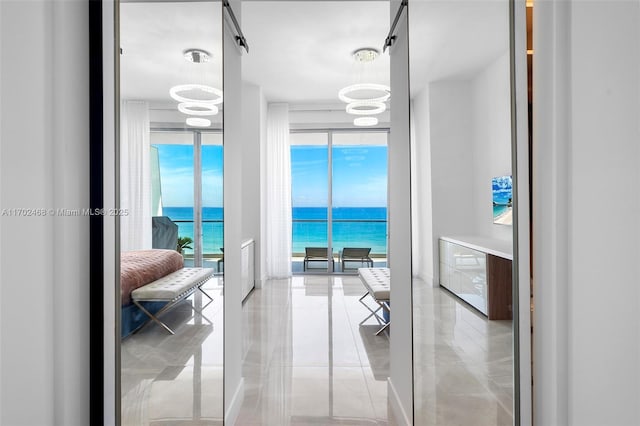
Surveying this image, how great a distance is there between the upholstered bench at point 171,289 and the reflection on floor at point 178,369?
0.10ft

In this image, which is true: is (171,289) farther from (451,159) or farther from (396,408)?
(396,408)

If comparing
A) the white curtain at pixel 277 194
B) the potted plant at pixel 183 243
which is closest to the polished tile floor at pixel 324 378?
the potted plant at pixel 183 243

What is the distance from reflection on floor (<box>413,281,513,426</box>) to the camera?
3.94ft

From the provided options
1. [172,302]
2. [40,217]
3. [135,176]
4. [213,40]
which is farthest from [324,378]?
[213,40]

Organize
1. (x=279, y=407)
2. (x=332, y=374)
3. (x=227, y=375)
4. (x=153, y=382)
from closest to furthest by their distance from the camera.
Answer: (x=153, y=382)
(x=227, y=375)
(x=279, y=407)
(x=332, y=374)

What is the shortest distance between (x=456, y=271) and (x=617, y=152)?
71 cm

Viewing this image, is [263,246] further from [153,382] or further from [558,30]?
[558,30]

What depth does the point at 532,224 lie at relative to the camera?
42.1 inches

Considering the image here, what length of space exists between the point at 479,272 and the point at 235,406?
1579 mm

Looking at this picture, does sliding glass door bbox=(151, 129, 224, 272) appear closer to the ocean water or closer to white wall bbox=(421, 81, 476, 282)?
white wall bbox=(421, 81, 476, 282)

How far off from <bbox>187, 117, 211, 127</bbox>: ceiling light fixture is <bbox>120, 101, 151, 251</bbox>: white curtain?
0.24 m

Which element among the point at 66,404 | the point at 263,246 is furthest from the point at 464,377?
the point at 263,246

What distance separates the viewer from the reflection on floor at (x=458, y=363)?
120cm

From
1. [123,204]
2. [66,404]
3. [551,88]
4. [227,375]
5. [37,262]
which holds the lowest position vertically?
[227,375]
